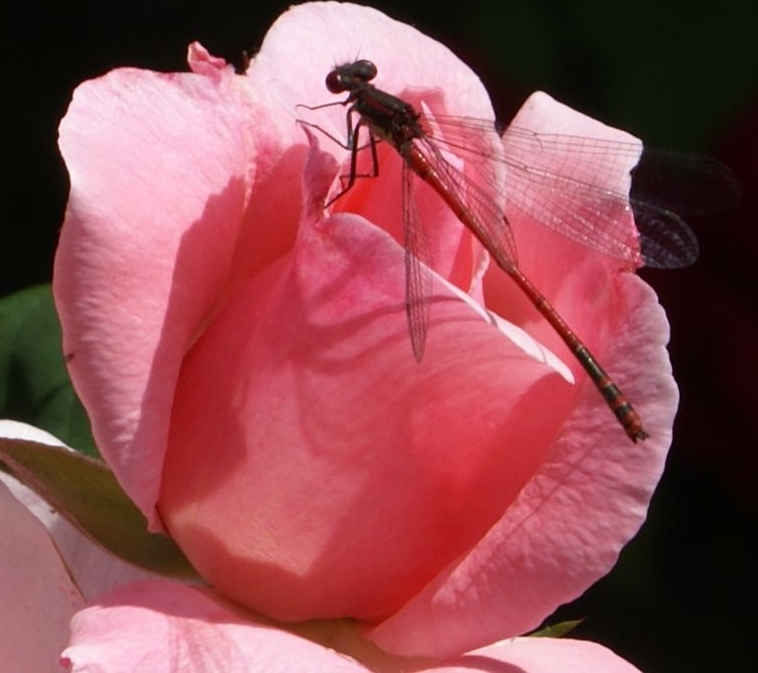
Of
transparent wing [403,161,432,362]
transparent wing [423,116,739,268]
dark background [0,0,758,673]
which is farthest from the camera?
dark background [0,0,758,673]

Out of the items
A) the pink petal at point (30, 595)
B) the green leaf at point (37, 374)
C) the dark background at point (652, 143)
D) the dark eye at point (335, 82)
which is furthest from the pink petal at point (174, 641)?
the dark background at point (652, 143)

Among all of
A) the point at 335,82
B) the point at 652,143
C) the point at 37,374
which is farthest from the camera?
the point at 652,143

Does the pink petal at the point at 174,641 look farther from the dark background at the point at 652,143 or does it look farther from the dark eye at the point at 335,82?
the dark background at the point at 652,143

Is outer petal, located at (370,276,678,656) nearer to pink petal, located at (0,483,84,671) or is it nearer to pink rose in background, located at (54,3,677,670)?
pink rose in background, located at (54,3,677,670)

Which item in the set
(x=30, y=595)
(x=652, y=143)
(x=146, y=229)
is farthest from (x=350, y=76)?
(x=652, y=143)

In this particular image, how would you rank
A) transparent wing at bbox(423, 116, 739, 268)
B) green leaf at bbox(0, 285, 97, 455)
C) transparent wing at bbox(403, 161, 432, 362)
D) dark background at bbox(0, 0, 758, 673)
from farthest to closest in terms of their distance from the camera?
dark background at bbox(0, 0, 758, 673) < green leaf at bbox(0, 285, 97, 455) < transparent wing at bbox(423, 116, 739, 268) < transparent wing at bbox(403, 161, 432, 362)

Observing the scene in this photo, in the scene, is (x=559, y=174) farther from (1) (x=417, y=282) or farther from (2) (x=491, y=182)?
(1) (x=417, y=282)

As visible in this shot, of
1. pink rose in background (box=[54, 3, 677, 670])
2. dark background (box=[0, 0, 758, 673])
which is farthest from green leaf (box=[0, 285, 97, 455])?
pink rose in background (box=[54, 3, 677, 670])
